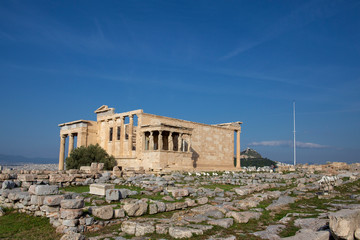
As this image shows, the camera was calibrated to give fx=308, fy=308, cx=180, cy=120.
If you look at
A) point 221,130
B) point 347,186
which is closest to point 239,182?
point 347,186

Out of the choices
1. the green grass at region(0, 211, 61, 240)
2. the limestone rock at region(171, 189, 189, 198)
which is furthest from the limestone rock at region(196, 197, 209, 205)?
the green grass at region(0, 211, 61, 240)

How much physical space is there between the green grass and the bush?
80.5 ft

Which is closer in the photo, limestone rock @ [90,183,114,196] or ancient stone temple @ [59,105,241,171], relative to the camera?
limestone rock @ [90,183,114,196]

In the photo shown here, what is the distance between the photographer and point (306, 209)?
1096 centimetres

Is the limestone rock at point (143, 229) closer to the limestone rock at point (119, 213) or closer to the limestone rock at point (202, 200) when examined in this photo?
the limestone rock at point (119, 213)

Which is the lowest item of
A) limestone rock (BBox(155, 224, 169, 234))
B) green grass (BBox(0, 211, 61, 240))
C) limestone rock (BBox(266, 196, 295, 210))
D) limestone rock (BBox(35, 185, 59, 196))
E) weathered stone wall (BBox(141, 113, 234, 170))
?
green grass (BBox(0, 211, 61, 240))

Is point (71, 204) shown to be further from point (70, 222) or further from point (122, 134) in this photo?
point (122, 134)

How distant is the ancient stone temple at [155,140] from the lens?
33.9 meters

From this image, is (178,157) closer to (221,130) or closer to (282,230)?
(221,130)

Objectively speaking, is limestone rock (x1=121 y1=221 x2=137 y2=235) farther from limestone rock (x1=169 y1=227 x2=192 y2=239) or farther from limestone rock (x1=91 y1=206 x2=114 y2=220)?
limestone rock (x1=91 y1=206 x2=114 y2=220)

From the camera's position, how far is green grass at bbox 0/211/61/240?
8.70 metres

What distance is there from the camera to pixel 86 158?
1400 inches

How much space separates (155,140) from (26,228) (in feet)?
93.0

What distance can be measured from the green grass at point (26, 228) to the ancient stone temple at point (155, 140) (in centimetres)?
2016
